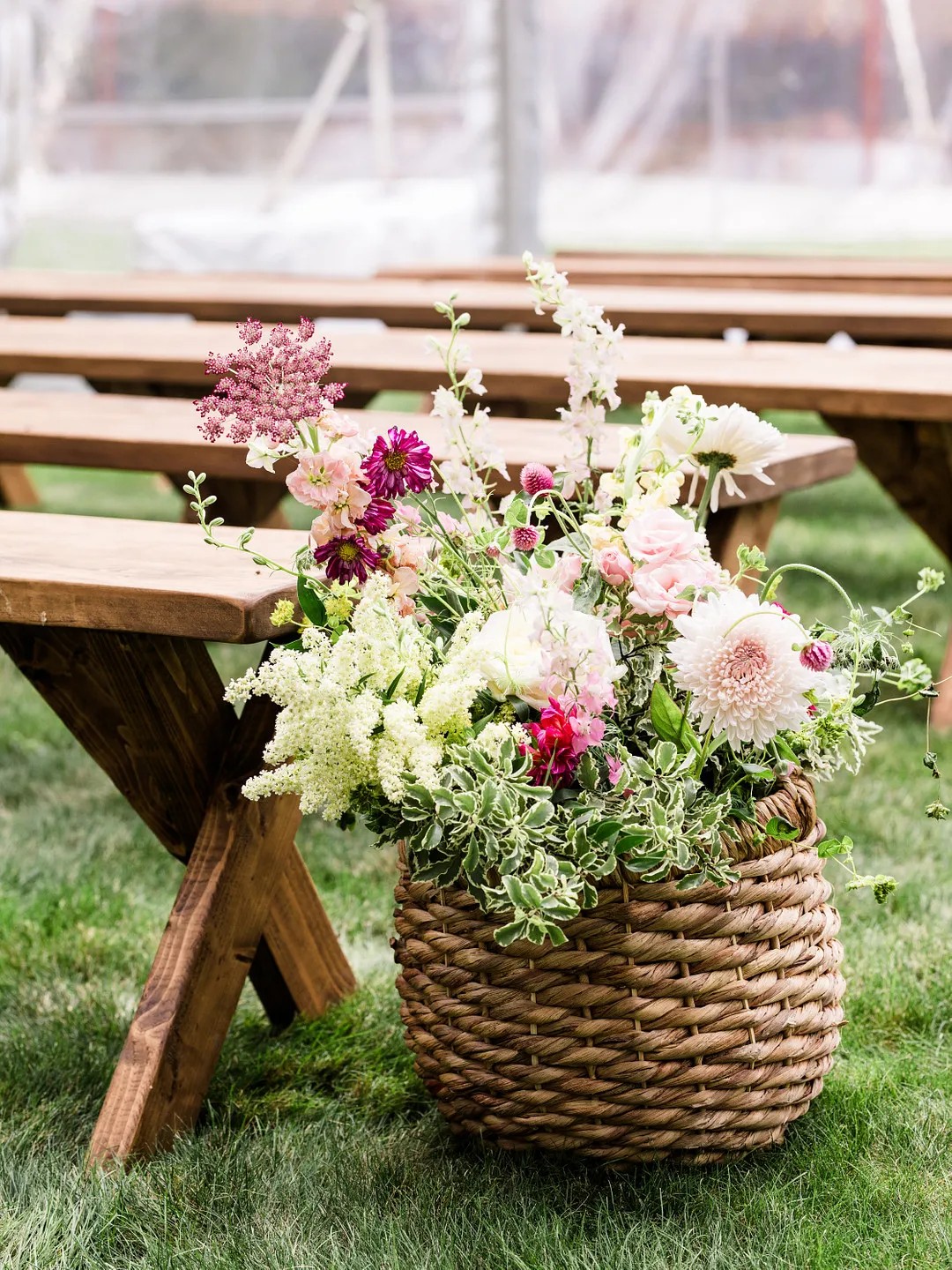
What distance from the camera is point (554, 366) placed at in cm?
241

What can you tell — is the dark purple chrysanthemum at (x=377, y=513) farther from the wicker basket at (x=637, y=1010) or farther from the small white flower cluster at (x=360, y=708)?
the wicker basket at (x=637, y=1010)

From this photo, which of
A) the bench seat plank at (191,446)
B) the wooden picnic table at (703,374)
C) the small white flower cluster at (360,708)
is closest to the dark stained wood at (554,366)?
the wooden picnic table at (703,374)

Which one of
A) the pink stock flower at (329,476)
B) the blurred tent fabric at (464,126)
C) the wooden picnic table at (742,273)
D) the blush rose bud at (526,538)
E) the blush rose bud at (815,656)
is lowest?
the blurred tent fabric at (464,126)

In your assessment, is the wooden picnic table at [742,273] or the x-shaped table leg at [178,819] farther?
the wooden picnic table at [742,273]

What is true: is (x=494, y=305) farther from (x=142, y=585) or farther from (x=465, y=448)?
(x=142, y=585)

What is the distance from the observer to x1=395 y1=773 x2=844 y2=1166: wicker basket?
1.18 meters

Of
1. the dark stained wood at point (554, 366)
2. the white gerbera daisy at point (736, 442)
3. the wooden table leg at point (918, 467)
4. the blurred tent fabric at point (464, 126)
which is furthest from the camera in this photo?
the blurred tent fabric at point (464, 126)

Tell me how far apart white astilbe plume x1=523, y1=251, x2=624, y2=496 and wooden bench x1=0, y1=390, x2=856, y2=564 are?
0.32 meters

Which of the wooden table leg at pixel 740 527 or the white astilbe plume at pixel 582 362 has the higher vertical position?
the white astilbe plume at pixel 582 362

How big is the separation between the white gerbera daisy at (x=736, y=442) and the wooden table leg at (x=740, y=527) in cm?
55

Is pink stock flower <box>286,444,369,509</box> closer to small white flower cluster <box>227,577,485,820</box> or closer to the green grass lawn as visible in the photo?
small white flower cluster <box>227,577,485,820</box>

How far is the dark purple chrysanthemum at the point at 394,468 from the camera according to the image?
1204 millimetres

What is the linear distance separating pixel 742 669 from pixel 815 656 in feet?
0.19

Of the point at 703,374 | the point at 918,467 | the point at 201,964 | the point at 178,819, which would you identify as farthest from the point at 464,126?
the point at 201,964
